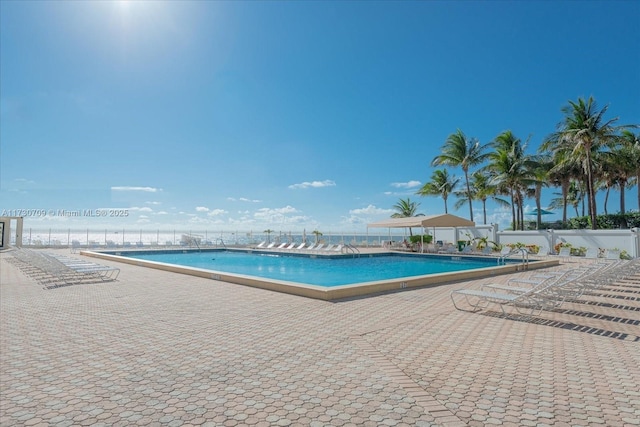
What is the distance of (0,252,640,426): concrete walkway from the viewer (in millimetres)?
2426

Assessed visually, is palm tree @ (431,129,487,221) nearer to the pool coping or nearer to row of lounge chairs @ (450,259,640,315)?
the pool coping

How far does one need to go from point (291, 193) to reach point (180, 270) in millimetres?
25589

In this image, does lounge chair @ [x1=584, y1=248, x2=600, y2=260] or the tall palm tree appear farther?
the tall palm tree

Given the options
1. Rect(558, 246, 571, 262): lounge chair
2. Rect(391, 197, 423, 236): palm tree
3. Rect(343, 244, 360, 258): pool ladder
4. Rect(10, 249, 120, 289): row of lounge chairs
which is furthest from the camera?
Rect(391, 197, 423, 236): palm tree

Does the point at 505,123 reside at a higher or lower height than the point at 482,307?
higher

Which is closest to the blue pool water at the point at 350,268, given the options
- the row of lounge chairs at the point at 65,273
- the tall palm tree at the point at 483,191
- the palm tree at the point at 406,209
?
the row of lounge chairs at the point at 65,273

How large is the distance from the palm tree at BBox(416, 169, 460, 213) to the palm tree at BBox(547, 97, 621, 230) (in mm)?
11628

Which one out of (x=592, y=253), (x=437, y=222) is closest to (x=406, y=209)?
(x=437, y=222)

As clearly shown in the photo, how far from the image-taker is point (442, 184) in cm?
3194

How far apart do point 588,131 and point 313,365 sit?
70.0 feet

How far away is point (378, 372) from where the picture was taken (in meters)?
3.13

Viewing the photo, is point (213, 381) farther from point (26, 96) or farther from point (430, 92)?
point (430, 92)

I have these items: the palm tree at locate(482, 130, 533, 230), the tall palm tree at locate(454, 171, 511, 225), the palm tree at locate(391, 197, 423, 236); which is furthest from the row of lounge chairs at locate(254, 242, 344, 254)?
the palm tree at locate(391, 197, 423, 236)

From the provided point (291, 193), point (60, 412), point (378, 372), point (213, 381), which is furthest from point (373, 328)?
point (291, 193)
